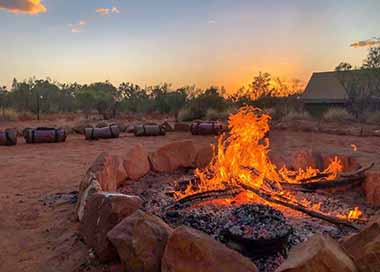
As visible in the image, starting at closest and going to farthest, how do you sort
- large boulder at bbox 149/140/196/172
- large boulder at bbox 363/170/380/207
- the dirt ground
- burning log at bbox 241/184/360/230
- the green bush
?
the dirt ground
burning log at bbox 241/184/360/230
large boulder at bbox 363/170/380/207
large boulder at bbox 149/140/196/172
the green bush

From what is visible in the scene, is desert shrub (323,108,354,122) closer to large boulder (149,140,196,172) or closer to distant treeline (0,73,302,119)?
distant treeline (0,73,302,119)

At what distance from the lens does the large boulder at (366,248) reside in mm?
1792

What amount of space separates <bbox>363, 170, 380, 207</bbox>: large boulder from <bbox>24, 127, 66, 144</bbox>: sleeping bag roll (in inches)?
317

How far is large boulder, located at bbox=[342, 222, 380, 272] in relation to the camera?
1.79 metres

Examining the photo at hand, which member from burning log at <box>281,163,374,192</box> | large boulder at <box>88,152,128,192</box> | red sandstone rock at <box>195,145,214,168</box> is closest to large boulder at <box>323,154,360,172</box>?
burning log at <box>281,163,374,192</box>

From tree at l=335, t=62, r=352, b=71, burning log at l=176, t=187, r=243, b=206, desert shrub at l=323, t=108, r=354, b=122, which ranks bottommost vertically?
burning log at l=176, t=187, r=243, b=206

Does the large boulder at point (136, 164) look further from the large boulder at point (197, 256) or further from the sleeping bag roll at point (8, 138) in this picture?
the sleeping bag roll at point (8, 138)

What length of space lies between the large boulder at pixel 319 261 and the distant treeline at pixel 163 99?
47.0ft

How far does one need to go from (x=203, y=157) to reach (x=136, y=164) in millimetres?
1120

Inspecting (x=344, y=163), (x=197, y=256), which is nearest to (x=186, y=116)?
(x=344, y=163)

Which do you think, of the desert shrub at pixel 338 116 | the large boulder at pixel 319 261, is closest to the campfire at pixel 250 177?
the large boulder at pixel 319 261

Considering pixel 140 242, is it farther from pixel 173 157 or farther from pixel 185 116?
pixel 185 116

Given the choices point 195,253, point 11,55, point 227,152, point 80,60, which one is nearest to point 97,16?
point 80,60

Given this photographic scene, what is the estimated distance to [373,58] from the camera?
18016mm
